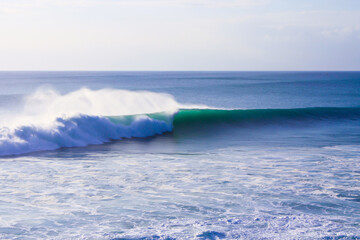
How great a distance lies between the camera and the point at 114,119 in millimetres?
15961

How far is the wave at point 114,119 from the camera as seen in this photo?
40.3ft

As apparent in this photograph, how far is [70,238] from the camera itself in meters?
5.38

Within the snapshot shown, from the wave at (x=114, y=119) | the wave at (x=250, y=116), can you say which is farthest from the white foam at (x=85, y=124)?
the wave at (x=250, y=116)

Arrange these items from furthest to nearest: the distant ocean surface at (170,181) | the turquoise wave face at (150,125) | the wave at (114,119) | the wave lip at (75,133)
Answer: the wave at (114,119), the turquoise wave face at (150,125), the wave lip at (75,133), the distant ocean surface at (170,181)

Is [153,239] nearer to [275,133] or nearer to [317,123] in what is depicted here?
[275,133]

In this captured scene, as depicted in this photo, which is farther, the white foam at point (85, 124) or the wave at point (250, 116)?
the wave at point (250, 116)

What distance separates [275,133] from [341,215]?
10.00 metres

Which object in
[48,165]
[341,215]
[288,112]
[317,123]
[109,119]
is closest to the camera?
[341,215]

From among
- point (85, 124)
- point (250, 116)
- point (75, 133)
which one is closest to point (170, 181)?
point (75, 133)

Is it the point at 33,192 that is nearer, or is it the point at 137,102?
the point at 33,192

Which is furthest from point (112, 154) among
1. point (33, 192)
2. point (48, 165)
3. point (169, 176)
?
point (33, 192)

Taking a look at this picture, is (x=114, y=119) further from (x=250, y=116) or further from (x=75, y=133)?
(x=250, y=116)

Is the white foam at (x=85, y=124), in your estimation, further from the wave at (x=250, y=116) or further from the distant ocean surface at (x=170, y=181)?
the wave at (x=250, y=116)

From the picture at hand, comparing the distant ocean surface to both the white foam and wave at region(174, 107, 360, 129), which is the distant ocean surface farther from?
wave at region(174, 107, 360, 129)
